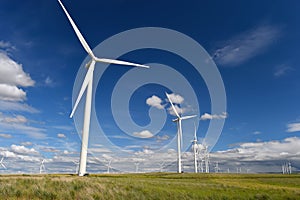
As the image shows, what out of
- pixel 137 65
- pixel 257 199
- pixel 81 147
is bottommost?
pixel 257 199

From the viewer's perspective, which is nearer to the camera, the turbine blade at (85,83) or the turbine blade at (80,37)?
the turbine blade at (85,83)

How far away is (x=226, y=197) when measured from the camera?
26.8m

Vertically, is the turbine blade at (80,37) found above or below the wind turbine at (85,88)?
above

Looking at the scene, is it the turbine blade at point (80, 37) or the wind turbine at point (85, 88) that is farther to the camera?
A: the turbine blade at point (80, 37)

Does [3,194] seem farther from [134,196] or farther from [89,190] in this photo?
[134,196]

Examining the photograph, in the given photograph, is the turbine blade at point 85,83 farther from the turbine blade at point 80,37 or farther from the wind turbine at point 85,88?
the turbine blade at point 80,37

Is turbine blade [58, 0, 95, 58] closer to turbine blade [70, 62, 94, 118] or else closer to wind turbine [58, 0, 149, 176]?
wind turbine [58, 0, 149, 176]

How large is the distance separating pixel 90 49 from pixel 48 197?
4874 cm

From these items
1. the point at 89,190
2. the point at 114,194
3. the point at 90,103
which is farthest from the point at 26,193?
the point at 90,103

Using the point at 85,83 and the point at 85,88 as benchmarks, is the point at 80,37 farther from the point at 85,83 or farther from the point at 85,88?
the point at 85,88

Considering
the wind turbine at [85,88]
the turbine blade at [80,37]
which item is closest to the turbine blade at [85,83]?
the wind turbine at [85,88]

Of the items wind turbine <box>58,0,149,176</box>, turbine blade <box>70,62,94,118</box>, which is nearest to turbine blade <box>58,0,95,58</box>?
wind turbine <box>58,0,149,176</box>

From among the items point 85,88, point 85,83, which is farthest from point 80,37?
point 85,88

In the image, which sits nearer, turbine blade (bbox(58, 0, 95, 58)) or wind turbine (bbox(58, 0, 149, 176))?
wind turbine (bbox(58, 0, 149, 176))
